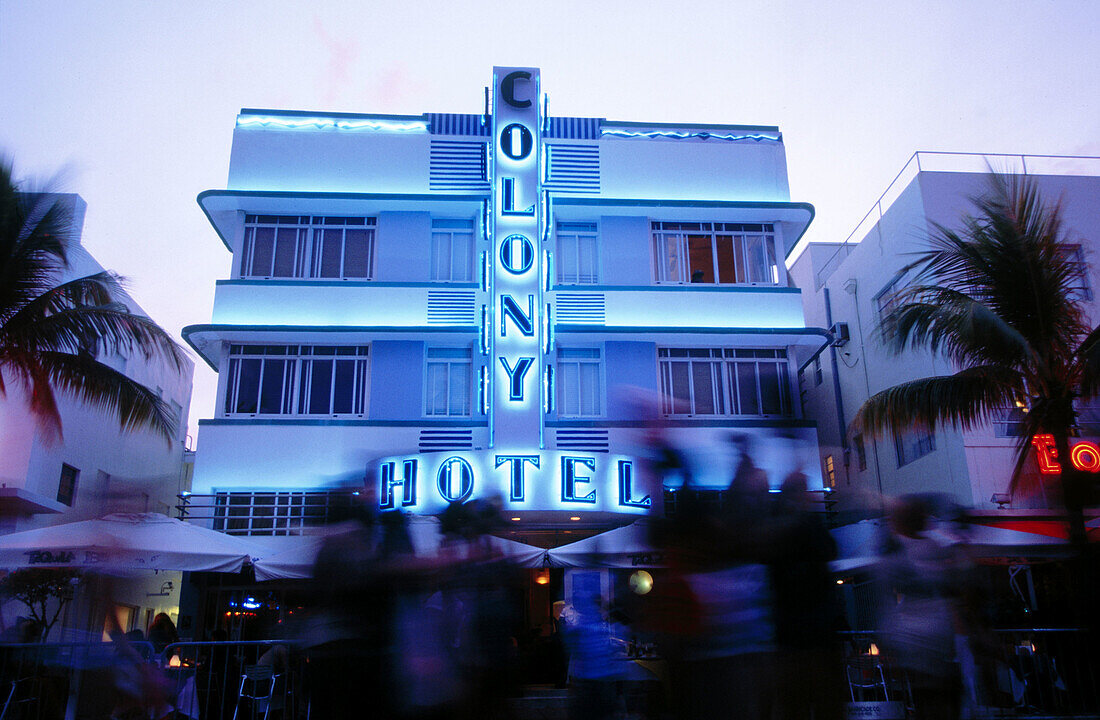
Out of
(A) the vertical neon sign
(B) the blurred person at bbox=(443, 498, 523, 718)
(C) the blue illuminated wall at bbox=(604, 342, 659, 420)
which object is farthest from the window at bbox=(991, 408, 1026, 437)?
(B) the blurred person at bbox=(443, 498, 523, 718)

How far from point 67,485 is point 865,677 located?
20.5 metres

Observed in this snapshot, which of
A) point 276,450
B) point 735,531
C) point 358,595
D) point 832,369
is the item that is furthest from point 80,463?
point 735,531

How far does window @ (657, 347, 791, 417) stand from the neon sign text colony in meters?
4.91

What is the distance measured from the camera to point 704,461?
17.3 feet

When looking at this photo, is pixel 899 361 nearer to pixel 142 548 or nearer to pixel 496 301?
pixel 496 301

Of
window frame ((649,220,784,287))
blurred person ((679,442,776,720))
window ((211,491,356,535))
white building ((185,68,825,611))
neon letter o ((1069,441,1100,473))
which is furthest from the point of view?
window frame ((649,220,784,287))

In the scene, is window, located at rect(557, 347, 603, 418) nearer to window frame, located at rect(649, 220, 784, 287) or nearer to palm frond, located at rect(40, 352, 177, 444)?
window frame, located at rect(649, 220, 784, 287)

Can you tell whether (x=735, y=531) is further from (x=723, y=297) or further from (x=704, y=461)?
(x=723, y=297)

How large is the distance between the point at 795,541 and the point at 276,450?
14.2 m

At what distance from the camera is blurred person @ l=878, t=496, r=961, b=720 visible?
272 inches

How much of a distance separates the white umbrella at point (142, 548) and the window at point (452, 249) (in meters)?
8.91

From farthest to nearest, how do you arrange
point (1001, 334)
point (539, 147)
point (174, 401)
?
point (174, 401)
point (539, 147)
point (1001, 334)

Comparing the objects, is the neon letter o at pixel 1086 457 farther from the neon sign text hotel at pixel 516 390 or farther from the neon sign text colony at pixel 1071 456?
the neon sign text hotel at pixel 516 390

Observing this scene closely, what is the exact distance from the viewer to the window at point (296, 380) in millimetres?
18641
